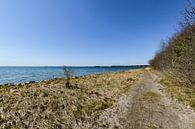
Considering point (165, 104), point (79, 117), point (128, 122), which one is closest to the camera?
point (128, 122)

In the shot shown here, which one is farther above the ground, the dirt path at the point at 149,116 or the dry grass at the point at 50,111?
the dry grass at the point at 50,111

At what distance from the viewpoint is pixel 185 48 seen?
15.6 metres

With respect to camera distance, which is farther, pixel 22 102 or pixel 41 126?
pixel 22 102

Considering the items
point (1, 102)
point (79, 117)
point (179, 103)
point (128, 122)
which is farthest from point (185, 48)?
point (1, 102)

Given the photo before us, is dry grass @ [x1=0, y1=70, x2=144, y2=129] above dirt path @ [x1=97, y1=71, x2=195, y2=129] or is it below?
above

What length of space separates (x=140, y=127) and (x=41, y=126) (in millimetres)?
4267

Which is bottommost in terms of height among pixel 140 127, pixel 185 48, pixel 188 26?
pixel 140 127

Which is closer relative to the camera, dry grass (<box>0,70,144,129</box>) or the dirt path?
dry grass (<box>0,70,144,129</box>)

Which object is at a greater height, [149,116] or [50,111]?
[50,111]

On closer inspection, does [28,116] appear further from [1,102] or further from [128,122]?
[128,122]

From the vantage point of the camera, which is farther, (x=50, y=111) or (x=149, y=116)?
(x=50, y=111)

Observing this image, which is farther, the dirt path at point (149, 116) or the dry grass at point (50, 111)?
the dirt path at point (149, 116)

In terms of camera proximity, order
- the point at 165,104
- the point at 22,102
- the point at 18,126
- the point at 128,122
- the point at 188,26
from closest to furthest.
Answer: the point at 18,126, the point at 128,122, the point at 22,102, the point at 165,104, the point at 188,26

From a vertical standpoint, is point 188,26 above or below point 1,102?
above
